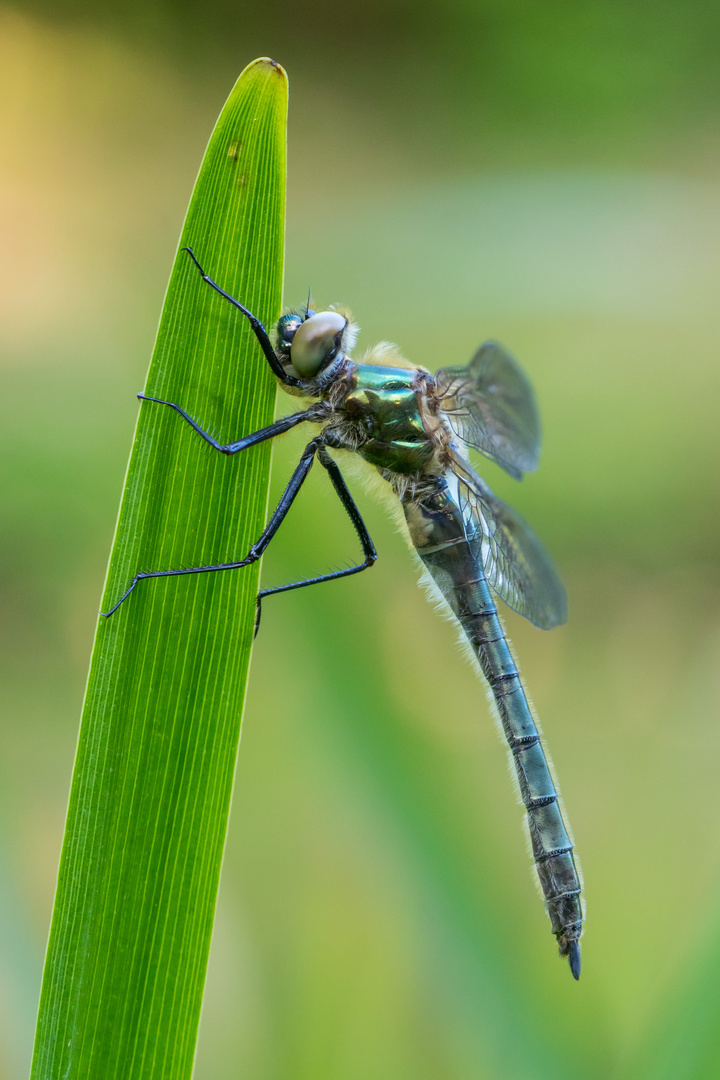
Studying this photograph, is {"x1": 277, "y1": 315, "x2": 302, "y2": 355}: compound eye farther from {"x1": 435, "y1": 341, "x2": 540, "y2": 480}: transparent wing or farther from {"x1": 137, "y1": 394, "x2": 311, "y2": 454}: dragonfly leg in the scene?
{"x1": 435, "y1": 341, "x2": 540, "y2": 480}: transparent wing

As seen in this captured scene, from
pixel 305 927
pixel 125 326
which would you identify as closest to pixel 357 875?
pixel 305 927

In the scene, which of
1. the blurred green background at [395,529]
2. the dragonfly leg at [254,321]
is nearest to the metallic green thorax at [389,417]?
the blurred green background at [395,529]

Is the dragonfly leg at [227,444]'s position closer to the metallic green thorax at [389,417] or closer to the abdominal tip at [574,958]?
the metallic green thorax at [389,417]

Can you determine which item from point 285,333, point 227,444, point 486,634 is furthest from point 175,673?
point 486,634

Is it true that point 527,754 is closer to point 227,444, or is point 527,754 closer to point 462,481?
point 462,481

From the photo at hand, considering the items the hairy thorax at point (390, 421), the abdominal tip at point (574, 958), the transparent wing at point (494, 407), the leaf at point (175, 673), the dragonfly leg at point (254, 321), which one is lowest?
the abdominal tip at point (574, 958)

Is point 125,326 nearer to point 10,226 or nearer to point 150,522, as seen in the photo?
point 10,226
